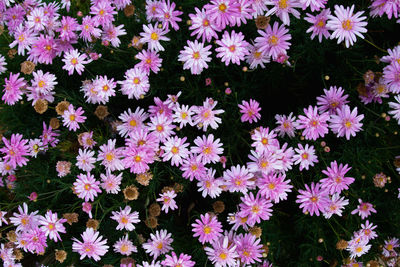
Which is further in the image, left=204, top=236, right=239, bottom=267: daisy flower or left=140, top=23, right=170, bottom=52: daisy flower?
left=140, top=23, right=170, bottom=52: daisy flower

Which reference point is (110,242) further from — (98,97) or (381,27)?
(381,27)

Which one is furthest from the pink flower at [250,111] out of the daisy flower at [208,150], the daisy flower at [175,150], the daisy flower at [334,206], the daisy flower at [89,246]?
the daisy flower at [89,246]

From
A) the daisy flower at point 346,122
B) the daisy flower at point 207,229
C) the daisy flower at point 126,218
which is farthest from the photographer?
the daisy flower at point 126,218

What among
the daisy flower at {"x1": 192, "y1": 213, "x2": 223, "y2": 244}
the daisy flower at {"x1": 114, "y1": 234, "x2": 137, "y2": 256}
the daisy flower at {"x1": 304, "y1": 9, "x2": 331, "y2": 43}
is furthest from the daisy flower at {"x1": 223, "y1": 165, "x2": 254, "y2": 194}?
the daisy flower at {"x1": 304, "y1": 9, "x2": 331, "y2": 43}

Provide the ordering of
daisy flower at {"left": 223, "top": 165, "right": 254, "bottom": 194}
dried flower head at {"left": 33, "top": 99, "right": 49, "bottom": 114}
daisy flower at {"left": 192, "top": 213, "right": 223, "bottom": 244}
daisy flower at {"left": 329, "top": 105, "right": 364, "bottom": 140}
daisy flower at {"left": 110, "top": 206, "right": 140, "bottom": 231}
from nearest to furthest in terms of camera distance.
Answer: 1. daisy flower at {"left": 329, "top": 105, "right": 364, "bottom": 140}
2. daisy flower at {"left": 223, "top": 165, "right": 254, "bottom": 194}
3. daisy flower at {"left": 192, "top": 213, "right": 223, "bottom": 244}
4. daisy flower at {"left": 110, "top": 206, "right": 140, "bottom": 231}
5. dried flower head at {"left": 33, "top": 99, "right": 49, "bottom": 114}

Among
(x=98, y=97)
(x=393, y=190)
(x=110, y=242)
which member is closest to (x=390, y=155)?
(x=393, y=190)

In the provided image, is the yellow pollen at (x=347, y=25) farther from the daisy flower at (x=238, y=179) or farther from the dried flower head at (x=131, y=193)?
the dried flower head at (x=131, y=193)

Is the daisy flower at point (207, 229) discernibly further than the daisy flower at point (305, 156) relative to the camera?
Yes

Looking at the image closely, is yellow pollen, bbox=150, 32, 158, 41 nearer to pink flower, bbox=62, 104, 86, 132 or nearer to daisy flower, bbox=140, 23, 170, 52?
daisy flower, bbox=140, 23, 170, 52

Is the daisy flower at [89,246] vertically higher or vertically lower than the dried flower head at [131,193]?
lower
